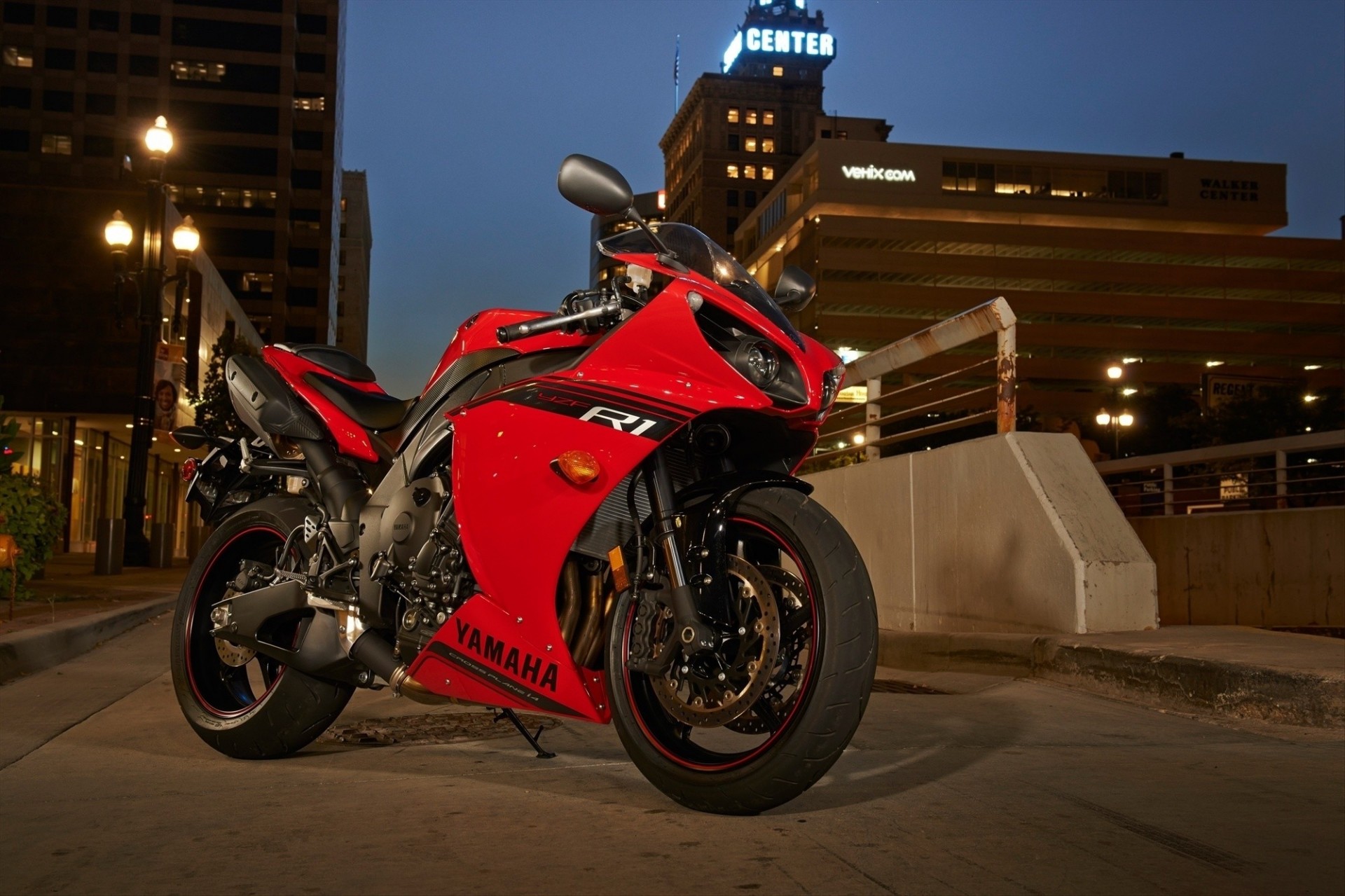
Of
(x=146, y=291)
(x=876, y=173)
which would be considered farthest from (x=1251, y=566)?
(x=876, y=173)

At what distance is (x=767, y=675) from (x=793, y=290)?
1.58m

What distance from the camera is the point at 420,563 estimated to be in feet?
13.0

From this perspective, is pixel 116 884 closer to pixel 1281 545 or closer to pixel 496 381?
pixel 496 381

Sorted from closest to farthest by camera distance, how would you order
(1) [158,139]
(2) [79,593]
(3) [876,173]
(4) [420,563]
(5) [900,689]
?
(4) [420,563] → (5) [900,689] → (2) [79,593] → (1) [158,139] → (3) [876,173]

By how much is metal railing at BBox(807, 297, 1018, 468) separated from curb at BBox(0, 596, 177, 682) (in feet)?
15.4

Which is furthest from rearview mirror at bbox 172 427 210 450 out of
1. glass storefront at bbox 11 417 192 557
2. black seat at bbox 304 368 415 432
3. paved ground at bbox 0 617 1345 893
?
glass storefront at bbox 11 417 192 557

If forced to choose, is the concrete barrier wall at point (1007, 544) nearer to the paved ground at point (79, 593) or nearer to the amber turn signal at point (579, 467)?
the amber turn signal at point (579, 467)

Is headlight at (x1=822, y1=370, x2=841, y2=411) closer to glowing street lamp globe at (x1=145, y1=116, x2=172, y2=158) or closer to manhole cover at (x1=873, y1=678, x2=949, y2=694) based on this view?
manhole cover at (x1=873, y1=678, x2=949, y2=694)

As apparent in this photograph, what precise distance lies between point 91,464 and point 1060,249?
3299 inches

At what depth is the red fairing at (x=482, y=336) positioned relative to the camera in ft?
13.2

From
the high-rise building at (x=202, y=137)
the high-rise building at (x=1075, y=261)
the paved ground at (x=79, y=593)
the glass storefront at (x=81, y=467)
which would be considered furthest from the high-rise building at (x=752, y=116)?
the paved ground at (x=79, y=593)

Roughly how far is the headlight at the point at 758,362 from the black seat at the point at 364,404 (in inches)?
59.3

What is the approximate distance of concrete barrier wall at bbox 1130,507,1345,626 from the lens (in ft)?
44.9

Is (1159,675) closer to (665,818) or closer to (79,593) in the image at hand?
(665,818)
